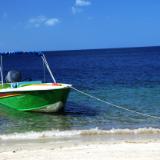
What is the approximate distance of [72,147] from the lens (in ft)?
34.3

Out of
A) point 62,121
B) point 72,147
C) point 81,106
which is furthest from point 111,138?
point 81,106

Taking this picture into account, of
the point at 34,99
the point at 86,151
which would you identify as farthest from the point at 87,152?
the point at 34,99

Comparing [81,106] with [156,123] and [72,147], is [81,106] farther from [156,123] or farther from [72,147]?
[72,147]

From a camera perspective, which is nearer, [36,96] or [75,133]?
[75,133]

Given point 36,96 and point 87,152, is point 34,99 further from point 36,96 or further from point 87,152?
point 87,152

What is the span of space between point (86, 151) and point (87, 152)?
0.12 metres

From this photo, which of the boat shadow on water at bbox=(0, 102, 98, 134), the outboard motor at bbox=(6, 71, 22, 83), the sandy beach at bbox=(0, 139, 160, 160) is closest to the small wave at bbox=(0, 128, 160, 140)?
the boat shadow on water at bbox=(0, 102, 98, 134)

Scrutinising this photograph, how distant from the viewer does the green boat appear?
→ 1726cm

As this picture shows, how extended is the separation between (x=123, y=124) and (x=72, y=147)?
199 inches

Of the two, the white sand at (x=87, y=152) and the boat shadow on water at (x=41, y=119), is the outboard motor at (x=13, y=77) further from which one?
the white sand at (x=87, y=152)

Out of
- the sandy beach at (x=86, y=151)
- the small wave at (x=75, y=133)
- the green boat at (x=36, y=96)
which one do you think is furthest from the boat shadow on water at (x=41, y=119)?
the sandy beach at (x=86, y=151)

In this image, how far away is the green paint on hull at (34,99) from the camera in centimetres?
1733

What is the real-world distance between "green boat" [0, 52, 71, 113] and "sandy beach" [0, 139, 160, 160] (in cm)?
620

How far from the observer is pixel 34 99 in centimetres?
1766
